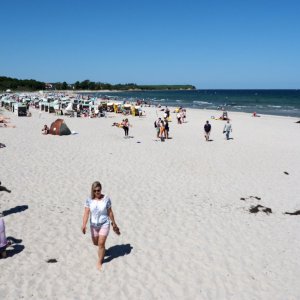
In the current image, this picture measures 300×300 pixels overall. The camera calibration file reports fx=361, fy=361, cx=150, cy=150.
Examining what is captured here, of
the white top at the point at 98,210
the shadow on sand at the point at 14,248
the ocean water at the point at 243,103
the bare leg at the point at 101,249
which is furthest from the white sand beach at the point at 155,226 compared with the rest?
the ocean water at the point at 243,103

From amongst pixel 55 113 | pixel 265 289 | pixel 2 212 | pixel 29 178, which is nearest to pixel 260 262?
pixel 265 289

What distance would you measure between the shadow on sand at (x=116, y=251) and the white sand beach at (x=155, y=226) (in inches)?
1.5

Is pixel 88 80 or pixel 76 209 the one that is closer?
pixel 76 209

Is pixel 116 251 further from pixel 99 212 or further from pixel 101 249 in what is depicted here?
pixel 99 212

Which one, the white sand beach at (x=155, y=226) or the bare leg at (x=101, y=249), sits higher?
the bare leg at (x=101, y=249)

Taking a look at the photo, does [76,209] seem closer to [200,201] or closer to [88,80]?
[200,201]

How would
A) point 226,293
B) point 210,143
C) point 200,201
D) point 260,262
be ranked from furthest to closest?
point 210,143 → point 200,201 → point 260,262 → point 226,293

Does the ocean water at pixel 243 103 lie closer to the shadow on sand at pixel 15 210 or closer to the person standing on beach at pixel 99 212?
the shadow on sand at pixel 15 210

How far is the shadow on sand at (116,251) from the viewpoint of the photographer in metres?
6.33

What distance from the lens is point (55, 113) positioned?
119 ft

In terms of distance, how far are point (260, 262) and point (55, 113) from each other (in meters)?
32.6

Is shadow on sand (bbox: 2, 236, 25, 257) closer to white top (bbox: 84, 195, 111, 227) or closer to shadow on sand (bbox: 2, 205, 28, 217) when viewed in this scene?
shadow on sand (bbox: 2, 205, 28, 217)

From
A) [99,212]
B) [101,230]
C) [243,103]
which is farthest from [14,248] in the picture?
[243,103]

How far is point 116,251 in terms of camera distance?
6566mm
